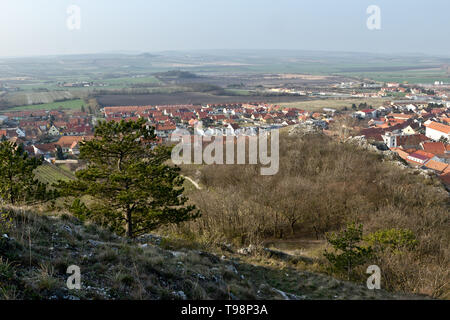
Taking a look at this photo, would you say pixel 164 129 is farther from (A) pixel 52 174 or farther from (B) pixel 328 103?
(B) pixel 328 103

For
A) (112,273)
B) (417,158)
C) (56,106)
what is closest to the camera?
(112,273)

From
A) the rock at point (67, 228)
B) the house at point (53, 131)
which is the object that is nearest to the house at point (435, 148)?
the rock at point (67, 228)

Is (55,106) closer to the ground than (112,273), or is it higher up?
higher up

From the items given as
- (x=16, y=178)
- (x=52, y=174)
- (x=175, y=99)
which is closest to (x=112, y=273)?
(x=16, y=178)

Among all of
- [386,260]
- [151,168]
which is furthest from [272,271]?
[151,168]

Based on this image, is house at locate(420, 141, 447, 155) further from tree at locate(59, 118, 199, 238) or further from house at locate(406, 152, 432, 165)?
tree at locate(59, 118, 199, 238)

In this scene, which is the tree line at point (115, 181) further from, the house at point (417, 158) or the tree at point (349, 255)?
the house at point (417, 158)

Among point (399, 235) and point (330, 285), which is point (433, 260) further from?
point (330, 285)
